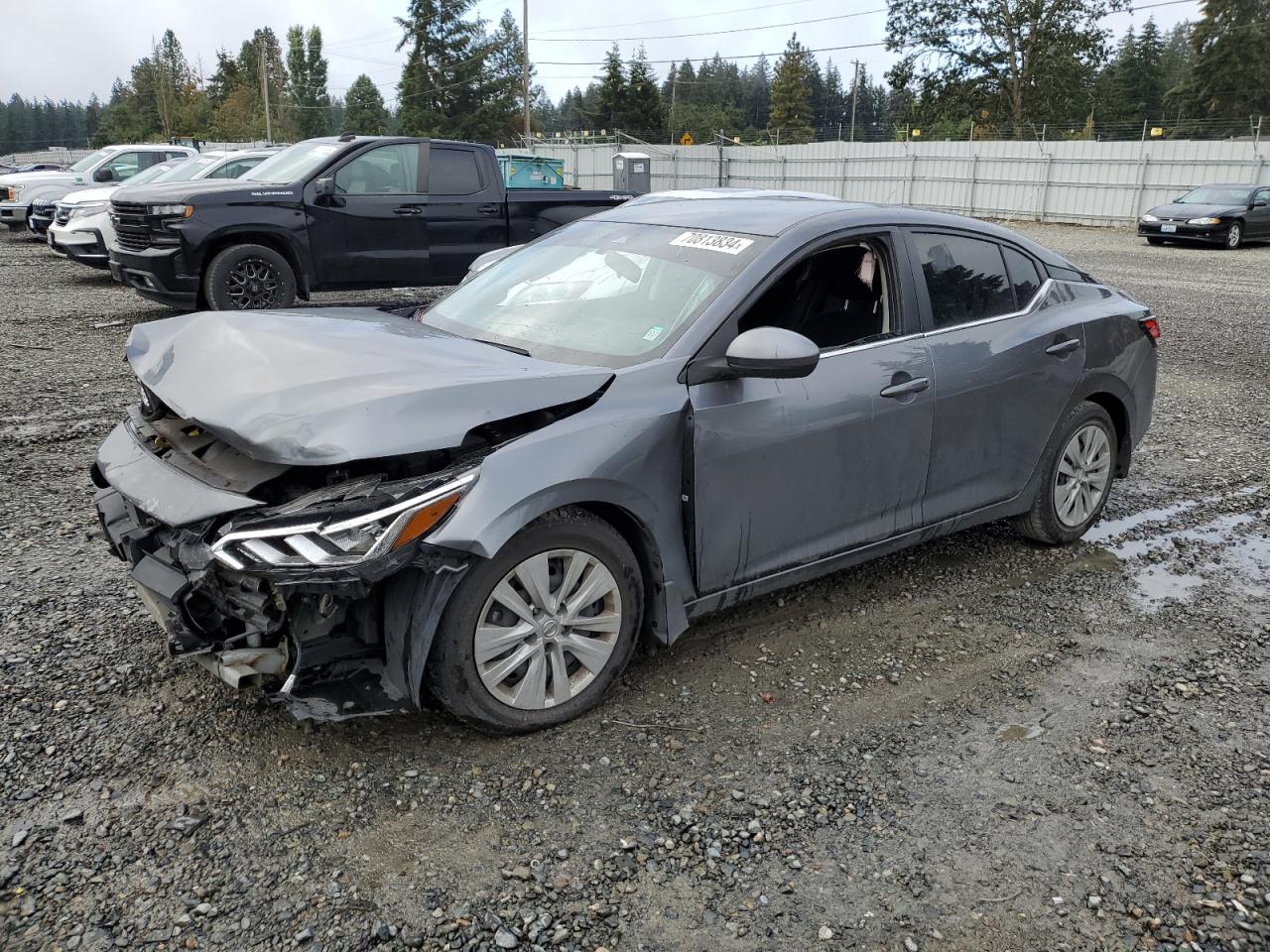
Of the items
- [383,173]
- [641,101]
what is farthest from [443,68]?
[383,173]

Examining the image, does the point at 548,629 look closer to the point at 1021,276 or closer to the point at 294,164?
the point at 1021,276

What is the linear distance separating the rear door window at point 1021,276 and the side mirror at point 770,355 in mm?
1733

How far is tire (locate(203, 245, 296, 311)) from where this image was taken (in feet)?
31.3

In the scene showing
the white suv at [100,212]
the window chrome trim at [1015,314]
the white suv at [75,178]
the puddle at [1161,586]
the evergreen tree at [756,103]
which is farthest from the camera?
the evergreen tree at [756,103]

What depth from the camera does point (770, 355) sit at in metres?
3.34

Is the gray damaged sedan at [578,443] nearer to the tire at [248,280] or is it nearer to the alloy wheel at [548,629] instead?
the alloy wheel at [548,629]

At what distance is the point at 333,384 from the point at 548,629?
100 cm

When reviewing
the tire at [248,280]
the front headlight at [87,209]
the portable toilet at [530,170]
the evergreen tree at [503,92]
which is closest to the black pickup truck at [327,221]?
the tire at [248,280]

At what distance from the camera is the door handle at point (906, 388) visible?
3.95 metres

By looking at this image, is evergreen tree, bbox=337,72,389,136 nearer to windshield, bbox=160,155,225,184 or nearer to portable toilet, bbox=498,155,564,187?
portable toilet, bbox=498,155,564,187

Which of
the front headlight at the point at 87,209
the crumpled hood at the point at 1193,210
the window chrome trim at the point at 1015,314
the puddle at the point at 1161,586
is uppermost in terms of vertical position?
the window chrome trim at the point at 1015,314

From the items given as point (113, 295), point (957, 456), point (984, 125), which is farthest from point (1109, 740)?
point (984, 125)

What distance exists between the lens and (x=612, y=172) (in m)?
34.9

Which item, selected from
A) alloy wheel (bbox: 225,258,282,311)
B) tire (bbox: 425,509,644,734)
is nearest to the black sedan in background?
alloy wheel (bbox: 225,258,282,311)
